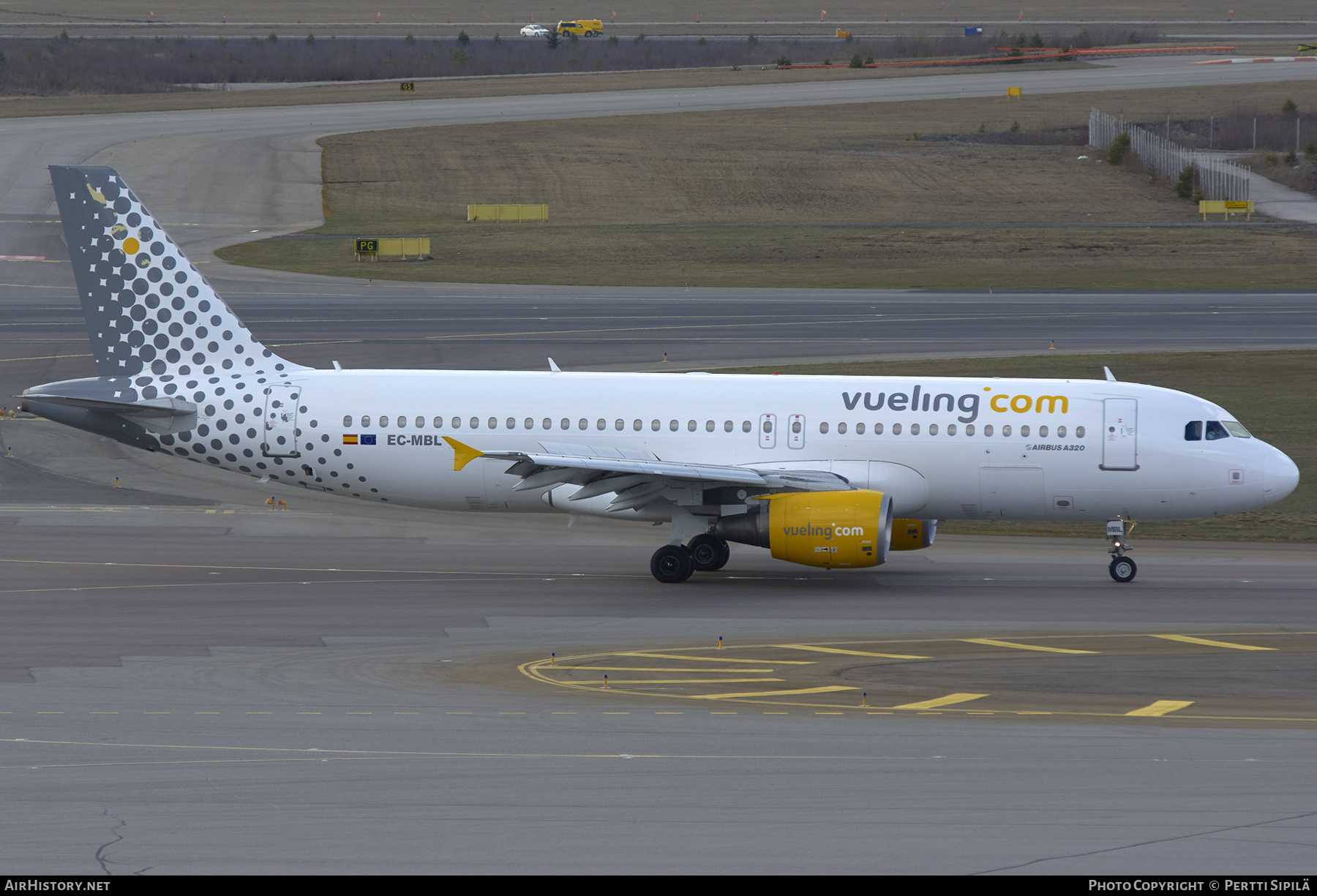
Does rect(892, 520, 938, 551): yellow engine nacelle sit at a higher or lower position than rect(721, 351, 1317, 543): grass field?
lower

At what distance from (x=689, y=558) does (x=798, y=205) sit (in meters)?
61.5

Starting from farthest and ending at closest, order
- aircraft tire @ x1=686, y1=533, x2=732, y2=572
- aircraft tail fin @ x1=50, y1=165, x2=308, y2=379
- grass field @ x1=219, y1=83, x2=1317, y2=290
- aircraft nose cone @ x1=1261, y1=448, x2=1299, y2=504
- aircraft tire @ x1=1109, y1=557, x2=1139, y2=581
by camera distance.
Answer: grass field @ x1=219, y1=83, x2=1317, y2=290
aircraft tail fin @ x1=50, y1=165, x2=308, y2=379
aircraft tire @ x1=686, y1=533, x2=732, y2=572
aircraft nose cone @ x1=1261, y1=448, x2=1299, y2=504
aircraft tire @ x1=1109, y1=557, x2=1139, y2=581

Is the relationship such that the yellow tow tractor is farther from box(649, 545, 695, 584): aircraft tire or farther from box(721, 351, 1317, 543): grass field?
box(649, 545, 695, 584): aircraft tire

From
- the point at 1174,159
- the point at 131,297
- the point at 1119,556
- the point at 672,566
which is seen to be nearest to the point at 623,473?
the point at 672,566

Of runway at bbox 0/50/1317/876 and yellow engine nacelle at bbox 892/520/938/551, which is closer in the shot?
runway at bbox 0/50/1317/876

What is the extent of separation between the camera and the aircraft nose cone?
96.3ft

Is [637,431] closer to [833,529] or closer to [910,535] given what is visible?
[833,529]

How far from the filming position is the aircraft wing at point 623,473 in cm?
2789

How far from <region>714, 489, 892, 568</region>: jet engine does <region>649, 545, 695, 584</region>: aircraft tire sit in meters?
Answer: 2.05

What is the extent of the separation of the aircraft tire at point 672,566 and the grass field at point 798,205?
40481mm

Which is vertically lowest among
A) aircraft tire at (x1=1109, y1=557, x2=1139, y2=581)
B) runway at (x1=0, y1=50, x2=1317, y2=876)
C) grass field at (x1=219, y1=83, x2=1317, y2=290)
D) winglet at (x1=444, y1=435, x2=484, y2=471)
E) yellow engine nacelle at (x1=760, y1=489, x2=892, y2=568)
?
runway at (x1=0, y1=50, x2=1317, y2=876)

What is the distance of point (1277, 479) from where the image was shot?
29.3 metres

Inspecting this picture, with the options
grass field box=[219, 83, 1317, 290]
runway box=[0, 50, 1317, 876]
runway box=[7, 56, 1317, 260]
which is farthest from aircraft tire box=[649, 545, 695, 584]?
runway box=[7, 56, 1317, 260]

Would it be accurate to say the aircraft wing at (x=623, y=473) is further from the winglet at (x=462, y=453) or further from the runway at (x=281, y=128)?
the runway at (x=281, y=128)
